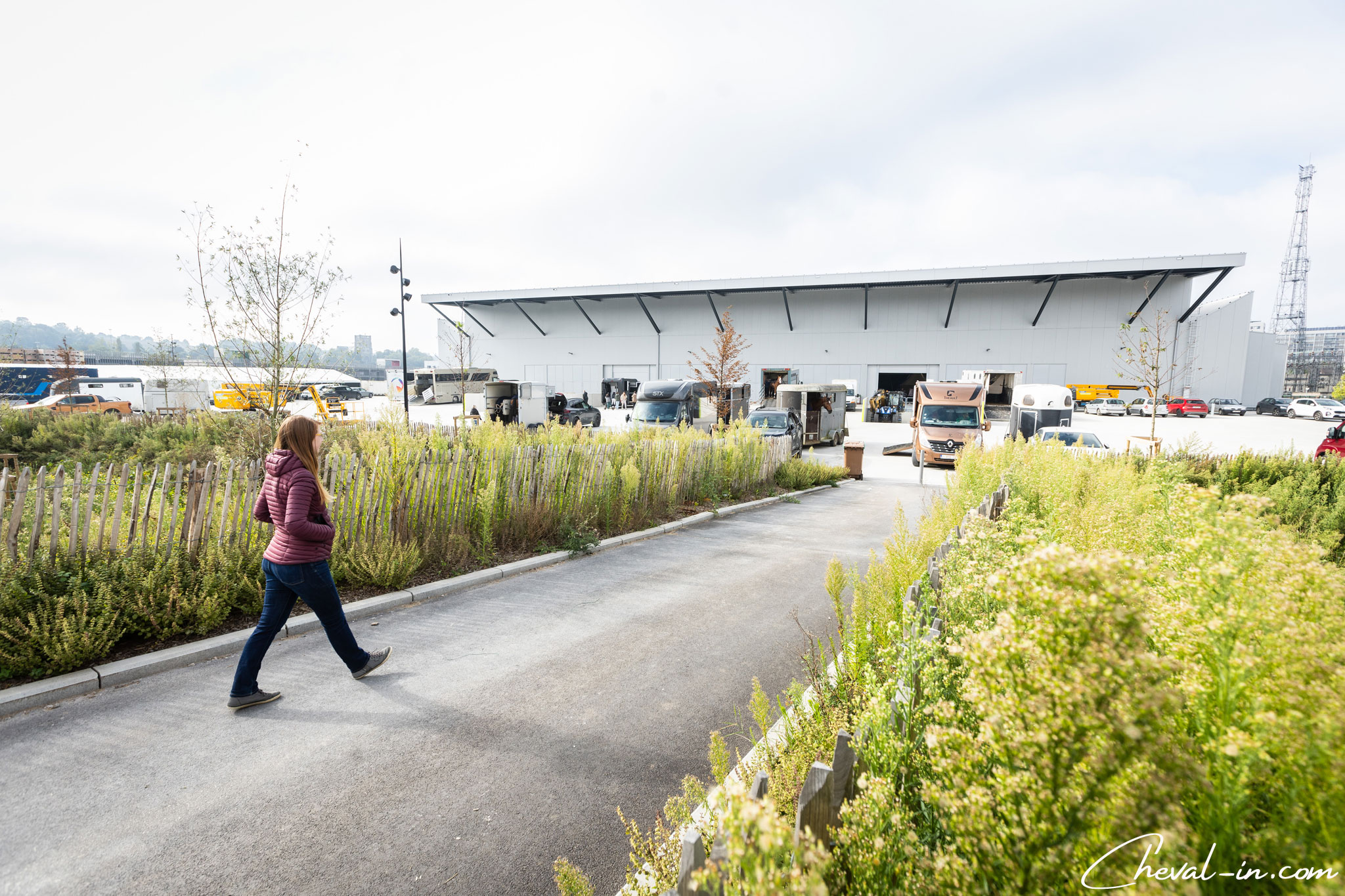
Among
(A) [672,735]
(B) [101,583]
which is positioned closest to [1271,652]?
(A) [672,735]

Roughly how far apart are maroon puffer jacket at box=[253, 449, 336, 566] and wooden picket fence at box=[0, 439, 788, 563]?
2.04m

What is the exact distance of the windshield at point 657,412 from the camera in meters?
21.7

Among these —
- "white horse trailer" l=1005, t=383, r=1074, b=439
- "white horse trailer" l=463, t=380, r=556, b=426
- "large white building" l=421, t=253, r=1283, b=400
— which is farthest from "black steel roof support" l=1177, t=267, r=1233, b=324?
"white horse trailer" l=463, t=380, r=556, b=426

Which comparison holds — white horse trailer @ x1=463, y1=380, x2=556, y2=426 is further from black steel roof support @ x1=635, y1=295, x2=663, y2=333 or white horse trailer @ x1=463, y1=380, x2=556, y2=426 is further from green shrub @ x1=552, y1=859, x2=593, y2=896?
black steel roof support @ x1=635, y1=295, x2=663, y2=333

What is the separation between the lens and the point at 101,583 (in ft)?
15.6

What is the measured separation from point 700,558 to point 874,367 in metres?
45.7

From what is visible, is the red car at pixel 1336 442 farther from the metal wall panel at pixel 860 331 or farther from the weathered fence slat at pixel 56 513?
the metal wall panel at pixel 860 331

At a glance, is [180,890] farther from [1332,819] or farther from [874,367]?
[874,367]

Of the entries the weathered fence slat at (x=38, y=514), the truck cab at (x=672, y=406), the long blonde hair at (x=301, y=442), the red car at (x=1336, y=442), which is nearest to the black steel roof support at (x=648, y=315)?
the truck cab at (x=672, y=406)

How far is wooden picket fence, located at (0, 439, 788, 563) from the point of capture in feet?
16.6

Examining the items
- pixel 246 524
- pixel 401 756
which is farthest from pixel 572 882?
pixel 246 524

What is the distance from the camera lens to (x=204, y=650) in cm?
478

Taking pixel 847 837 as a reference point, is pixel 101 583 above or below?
below

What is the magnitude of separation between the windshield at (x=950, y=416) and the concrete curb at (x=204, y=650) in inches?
581
